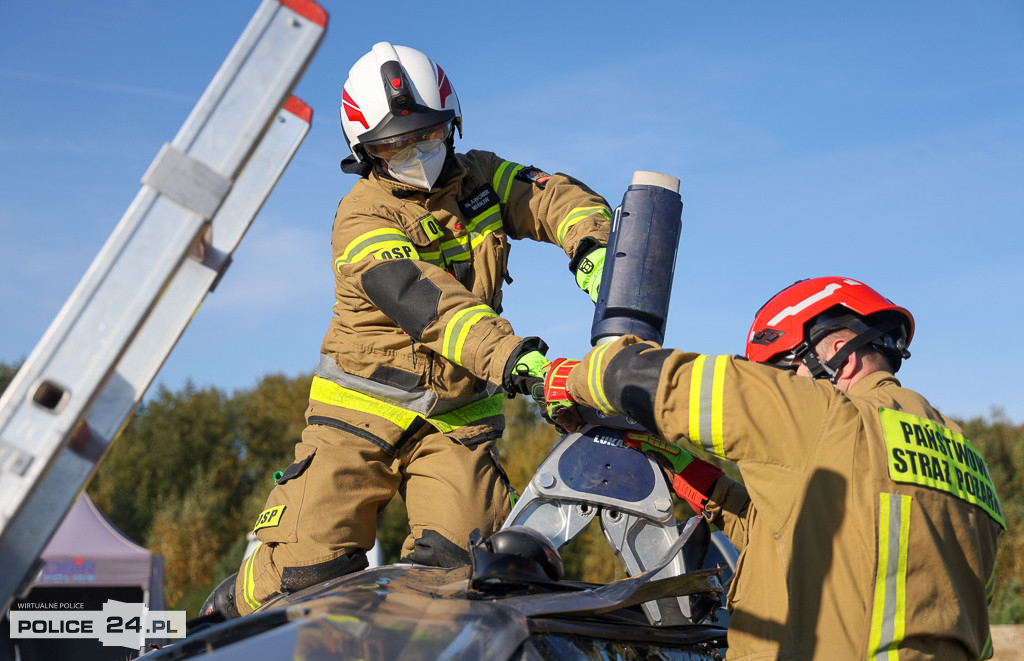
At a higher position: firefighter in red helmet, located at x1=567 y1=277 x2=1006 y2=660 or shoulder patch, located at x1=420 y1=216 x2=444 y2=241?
shoulder patch, located at x1=420 y1=216 x2=444 y2=241

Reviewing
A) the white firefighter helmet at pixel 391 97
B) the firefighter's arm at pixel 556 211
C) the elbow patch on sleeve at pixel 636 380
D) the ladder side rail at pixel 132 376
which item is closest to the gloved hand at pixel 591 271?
the firefighter's arm at pixel 556 211

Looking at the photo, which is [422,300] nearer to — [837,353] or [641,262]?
[641,262]

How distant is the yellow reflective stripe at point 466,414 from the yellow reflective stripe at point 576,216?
30.0 inches

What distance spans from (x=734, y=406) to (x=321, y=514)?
1852 millimetres

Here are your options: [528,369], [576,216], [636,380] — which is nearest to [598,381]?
[636,380]

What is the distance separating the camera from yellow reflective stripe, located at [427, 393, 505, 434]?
3838mm

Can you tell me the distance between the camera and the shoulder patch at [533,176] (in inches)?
→ 163

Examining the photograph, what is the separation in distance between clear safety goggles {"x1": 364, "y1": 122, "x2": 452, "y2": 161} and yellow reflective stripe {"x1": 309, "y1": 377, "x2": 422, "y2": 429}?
965mm

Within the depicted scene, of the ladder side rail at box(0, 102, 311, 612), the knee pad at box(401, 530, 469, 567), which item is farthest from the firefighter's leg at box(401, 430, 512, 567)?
the ladder side rail at box(0, 102, 311, 612)

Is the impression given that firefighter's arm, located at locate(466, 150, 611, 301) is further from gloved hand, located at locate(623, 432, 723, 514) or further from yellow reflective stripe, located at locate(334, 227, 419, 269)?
gloved hand, located at locate(623, 432, 723, 514)

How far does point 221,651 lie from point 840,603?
1.49 metres

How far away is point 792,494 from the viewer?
2379 mm

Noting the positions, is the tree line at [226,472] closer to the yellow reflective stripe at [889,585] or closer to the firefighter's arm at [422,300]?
the firefighter's arm at [422,300]

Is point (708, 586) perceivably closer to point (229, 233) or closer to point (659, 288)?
point (659, 288)
